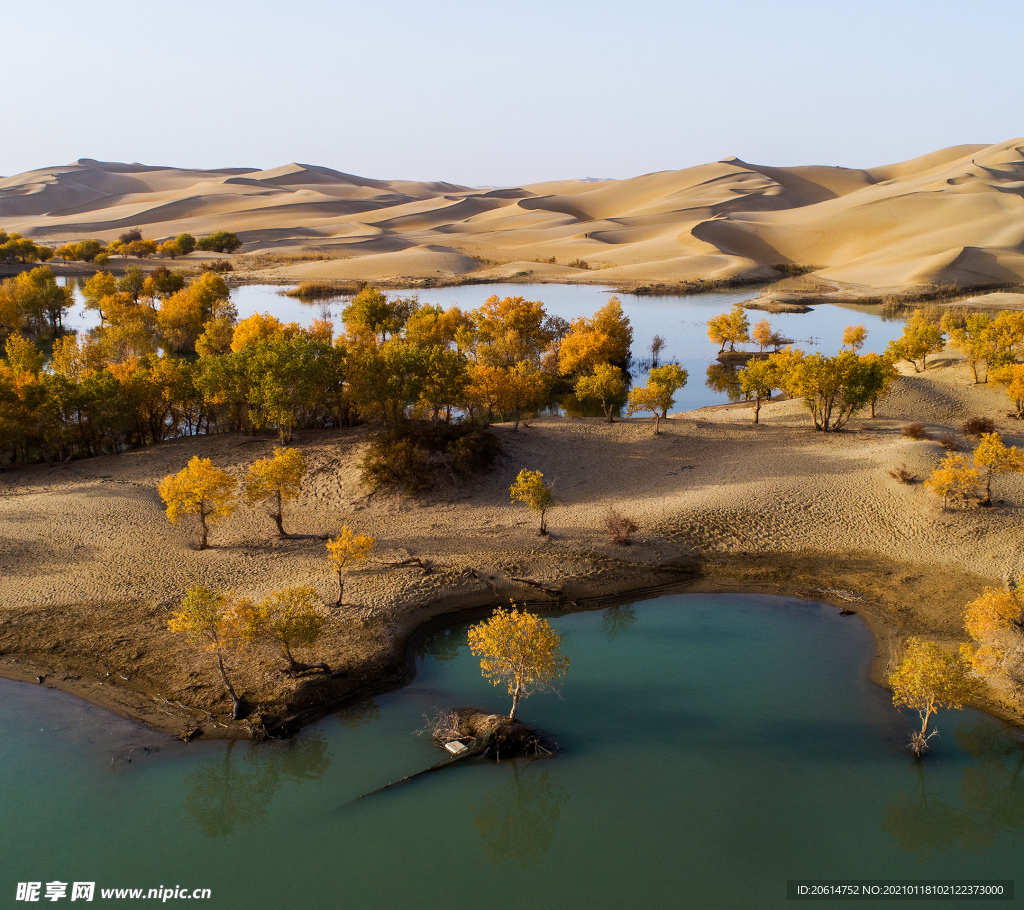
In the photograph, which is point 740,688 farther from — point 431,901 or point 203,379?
point 203,379

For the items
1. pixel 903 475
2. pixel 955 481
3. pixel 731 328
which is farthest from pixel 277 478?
pixel 731 328

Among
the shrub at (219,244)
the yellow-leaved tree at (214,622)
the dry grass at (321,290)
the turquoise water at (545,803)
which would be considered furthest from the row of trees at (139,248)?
the turquoise water at (545,803)

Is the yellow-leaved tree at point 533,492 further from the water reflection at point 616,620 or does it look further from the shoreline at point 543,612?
the water reflection at point 616,620

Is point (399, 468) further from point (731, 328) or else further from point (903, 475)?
point (731, 328)

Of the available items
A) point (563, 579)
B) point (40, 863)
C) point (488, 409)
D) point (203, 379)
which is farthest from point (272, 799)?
point (488, 409)

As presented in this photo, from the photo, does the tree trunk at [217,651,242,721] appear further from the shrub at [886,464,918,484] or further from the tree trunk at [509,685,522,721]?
the shrub at [886,464,918,484]

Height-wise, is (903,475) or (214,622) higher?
(903,475)
